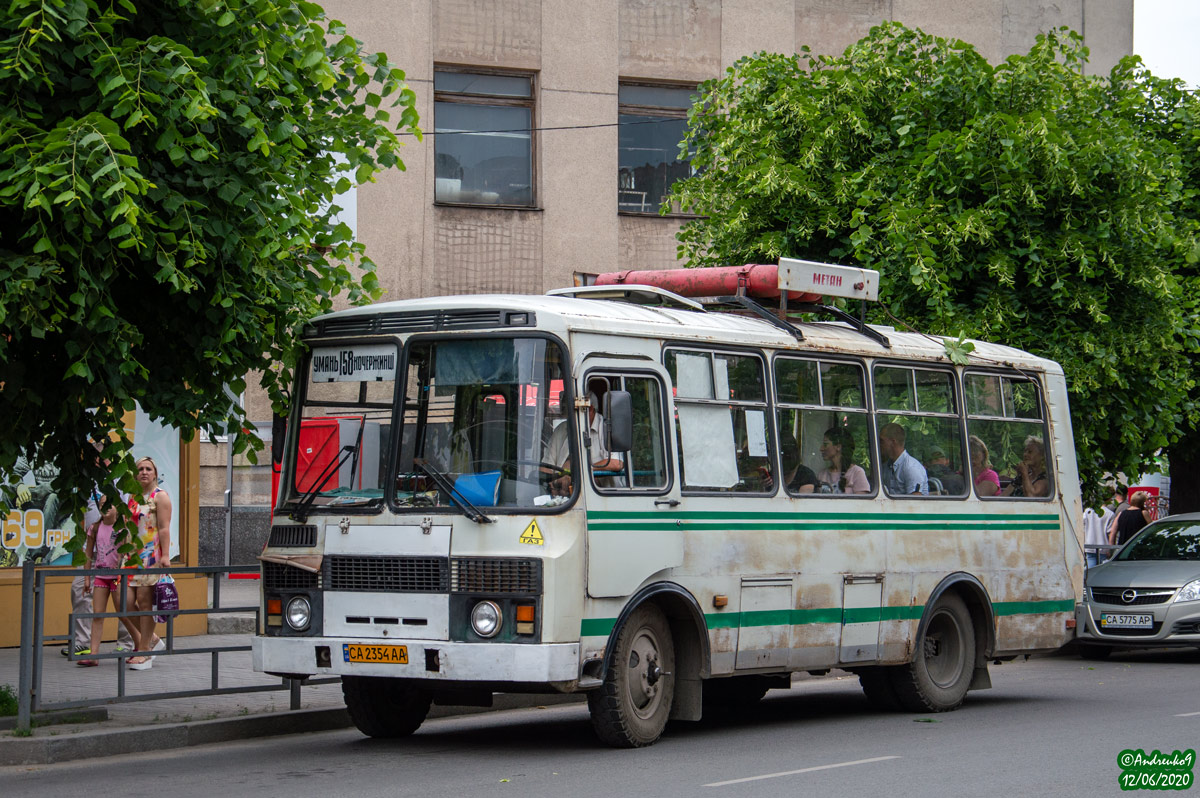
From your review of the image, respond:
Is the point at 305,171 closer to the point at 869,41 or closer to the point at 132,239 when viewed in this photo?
the point at 132,239

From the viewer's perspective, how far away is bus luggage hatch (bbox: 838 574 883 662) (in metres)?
12.0

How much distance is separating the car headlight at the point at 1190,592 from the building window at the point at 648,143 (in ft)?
32.8

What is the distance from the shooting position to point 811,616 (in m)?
11.7

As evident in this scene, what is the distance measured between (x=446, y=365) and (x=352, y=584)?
153cm

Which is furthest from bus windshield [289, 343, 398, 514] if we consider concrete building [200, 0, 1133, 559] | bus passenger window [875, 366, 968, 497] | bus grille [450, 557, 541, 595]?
concrete building [200, 0, 1133, 559]

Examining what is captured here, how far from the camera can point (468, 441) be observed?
9.91 m

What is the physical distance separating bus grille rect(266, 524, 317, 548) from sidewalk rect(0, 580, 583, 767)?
5.18ft

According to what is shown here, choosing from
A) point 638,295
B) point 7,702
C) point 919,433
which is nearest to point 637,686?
point 638,295

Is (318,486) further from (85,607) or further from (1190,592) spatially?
(1190,592)

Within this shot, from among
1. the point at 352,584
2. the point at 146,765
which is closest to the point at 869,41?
the point at 352,584

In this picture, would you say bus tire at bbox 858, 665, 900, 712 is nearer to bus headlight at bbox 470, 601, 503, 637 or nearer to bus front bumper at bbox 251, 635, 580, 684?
bus front bumper at bbox 251, 635, 580, 684

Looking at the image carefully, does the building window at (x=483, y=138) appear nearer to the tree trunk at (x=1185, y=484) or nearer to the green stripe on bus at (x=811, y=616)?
the tree trunk at (x=1185, y=484)

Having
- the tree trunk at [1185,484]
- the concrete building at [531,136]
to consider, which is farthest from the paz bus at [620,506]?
the tree trunk at [1185,484]

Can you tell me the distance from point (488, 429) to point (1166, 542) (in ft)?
40.0
